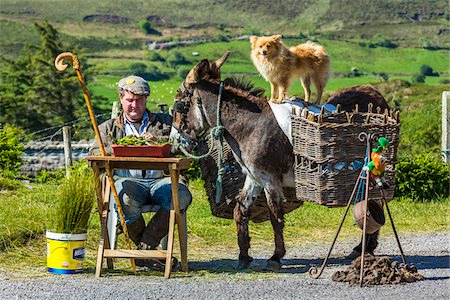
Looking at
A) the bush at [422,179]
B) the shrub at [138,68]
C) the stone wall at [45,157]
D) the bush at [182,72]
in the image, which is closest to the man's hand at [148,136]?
the bush at [422,179]

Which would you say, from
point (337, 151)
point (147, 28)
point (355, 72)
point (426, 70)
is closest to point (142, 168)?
point (337, 151)

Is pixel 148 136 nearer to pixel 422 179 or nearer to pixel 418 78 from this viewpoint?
pixel 422 179

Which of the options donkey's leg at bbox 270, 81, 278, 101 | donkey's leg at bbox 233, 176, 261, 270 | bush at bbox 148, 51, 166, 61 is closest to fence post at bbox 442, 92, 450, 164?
donkey's leg at bbox 270, 81, 278, 101

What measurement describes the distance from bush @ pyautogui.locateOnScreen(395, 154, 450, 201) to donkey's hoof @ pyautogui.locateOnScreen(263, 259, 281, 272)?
18.6ft

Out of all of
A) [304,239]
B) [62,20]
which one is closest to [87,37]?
[62,20]

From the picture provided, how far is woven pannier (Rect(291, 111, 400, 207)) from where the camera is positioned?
806 cm

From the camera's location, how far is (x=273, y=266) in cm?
868

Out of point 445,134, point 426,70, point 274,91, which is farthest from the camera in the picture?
point 426,70

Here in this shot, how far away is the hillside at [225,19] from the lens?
102 meters

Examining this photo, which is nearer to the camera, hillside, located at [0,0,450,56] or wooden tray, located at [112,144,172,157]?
wooden tray, located at [112,144,172,157]

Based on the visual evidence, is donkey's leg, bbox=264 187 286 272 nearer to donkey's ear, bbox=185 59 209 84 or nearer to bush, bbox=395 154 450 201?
donkey's ear, bbox=185 59 209 84

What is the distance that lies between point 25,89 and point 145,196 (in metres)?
51.4

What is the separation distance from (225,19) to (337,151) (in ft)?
362

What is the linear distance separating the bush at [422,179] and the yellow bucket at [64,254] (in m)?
6.74
